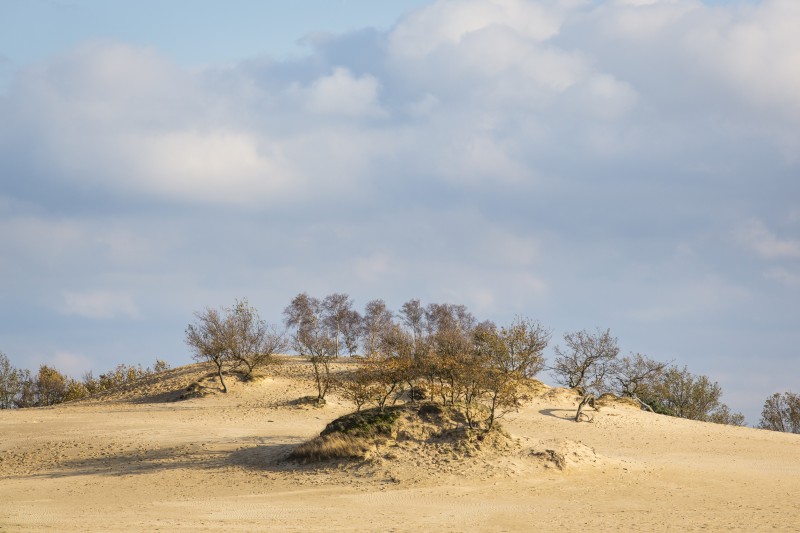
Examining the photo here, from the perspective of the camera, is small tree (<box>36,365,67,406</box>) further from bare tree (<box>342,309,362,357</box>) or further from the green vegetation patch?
the green vegetation patch

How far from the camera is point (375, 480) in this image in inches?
1115

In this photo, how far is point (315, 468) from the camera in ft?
100

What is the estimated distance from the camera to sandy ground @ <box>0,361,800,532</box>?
74.1 ft

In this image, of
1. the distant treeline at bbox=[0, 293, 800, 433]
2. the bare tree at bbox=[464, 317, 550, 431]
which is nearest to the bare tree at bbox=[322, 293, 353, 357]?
the distant treeline at bbox=[0, 293, 800, 433]

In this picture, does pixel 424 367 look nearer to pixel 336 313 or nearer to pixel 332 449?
pixel 332 449

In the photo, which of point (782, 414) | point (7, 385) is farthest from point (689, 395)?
point (7, 385)

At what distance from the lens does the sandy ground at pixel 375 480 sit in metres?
22.6

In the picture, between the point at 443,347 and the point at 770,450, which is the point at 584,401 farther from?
the point at 443,347

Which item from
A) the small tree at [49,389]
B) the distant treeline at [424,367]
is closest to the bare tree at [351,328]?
the distant treeline at [424,367]

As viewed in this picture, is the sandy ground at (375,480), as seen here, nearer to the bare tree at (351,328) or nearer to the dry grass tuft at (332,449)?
the dry grass tuft at (332,449)

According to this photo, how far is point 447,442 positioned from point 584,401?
18.4 m

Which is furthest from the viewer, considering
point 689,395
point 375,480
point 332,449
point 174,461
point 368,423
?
point 689,395

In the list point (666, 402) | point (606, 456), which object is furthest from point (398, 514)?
point (666, 402)

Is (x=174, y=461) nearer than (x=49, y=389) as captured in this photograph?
Yes
